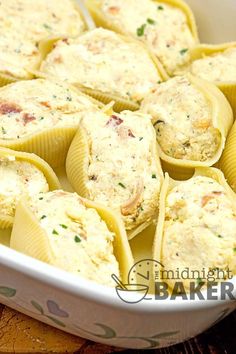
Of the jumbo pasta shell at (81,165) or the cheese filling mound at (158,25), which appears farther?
the cheese filling mound at (158,25)

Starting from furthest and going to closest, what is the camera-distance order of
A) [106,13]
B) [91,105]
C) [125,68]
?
1. [106,13]
2. [125,68]
3. [91,105]

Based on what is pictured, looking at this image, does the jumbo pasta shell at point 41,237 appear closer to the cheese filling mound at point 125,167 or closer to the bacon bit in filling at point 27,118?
the cheese filling mound at point 125,167

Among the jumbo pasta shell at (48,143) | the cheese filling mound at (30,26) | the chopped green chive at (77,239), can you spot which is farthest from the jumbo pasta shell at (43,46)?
the chopped green chive at (77,239)

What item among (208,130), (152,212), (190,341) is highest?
(208,130)

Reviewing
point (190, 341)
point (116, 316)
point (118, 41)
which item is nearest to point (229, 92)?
point (118, 41)

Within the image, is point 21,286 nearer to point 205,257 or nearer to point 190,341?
point 205,257

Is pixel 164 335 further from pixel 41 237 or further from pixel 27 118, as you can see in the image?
pixel 27 118

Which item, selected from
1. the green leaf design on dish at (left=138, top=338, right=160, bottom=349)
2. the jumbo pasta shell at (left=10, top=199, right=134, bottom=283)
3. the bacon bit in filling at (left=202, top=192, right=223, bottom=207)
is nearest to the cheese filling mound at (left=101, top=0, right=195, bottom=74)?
the bacon bit in filling at (left=202, top=192, right=223, bottom=207)
